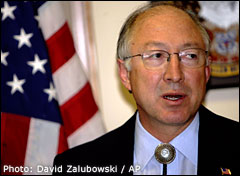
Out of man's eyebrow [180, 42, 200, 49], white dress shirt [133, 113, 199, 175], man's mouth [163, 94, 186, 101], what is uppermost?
man's eyebrow [180, 42, 200, 49]

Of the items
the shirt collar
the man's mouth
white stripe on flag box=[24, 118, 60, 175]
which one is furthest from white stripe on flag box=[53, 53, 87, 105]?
the man's mouth

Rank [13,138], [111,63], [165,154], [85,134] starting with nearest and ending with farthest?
[165,154], [13,138], [85,134], [111,63]

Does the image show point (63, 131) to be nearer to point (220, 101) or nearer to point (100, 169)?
point (100, 169)

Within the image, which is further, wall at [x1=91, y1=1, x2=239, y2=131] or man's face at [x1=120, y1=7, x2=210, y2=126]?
wall at [x1=91, y1=1, x2=239, y2=131]

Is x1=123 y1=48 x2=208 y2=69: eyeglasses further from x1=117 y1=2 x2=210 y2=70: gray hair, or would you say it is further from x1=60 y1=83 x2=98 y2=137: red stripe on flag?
x1=60 y1=83 x2=98 y2=137: red stripe on flag

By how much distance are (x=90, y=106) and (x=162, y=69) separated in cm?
100

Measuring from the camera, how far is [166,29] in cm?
168

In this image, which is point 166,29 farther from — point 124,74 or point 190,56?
point 124,74

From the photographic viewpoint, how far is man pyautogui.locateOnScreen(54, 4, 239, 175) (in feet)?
5.30

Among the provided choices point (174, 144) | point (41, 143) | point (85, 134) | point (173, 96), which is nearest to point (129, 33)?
point (173, 96)

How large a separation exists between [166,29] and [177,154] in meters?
0.62

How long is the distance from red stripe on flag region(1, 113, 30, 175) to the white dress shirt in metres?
0.95

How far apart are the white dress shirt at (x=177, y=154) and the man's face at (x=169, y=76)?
0.26 feet

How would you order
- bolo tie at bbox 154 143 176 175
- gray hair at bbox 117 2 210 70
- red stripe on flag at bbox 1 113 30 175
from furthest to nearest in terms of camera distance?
red stripe on flag at bbox 1 113 30 175 < gray hair at bbox 117 2 210 70 < bolo tie at bbox 154 143 176 175
